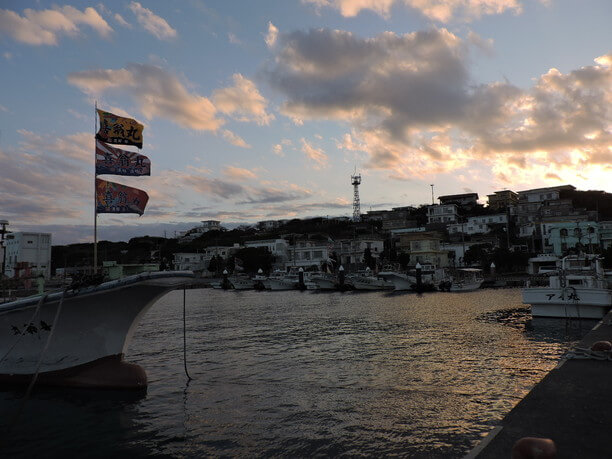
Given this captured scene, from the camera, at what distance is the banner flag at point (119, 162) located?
1287 centimetres

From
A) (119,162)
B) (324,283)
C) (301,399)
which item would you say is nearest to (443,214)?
(324,283)

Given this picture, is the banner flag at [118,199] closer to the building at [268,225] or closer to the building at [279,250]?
the building at [279,250]

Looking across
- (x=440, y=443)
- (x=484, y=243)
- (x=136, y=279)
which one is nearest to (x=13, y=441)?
(x=136, y=279)

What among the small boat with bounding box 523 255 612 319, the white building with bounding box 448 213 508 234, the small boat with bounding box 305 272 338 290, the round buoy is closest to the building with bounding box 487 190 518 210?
the white building with bounding box 448 213 508 234

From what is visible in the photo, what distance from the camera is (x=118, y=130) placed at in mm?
12984

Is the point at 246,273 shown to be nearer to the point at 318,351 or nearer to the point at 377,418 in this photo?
the point at 318,351

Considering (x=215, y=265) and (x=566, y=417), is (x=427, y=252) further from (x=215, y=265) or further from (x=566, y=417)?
(x=566, y=417)

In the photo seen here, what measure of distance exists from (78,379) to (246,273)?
8355 centimetres

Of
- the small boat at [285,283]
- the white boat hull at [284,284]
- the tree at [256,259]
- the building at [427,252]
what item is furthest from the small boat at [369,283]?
the tree at [256,259]

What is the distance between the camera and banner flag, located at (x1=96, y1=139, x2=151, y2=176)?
1287cm

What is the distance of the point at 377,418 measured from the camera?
411 inches

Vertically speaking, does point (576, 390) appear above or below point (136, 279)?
below

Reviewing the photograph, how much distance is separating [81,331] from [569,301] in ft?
92.4

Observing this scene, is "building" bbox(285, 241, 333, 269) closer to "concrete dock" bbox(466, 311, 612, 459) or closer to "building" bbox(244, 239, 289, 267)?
"building" bbox(244, 239, 289, 267)
